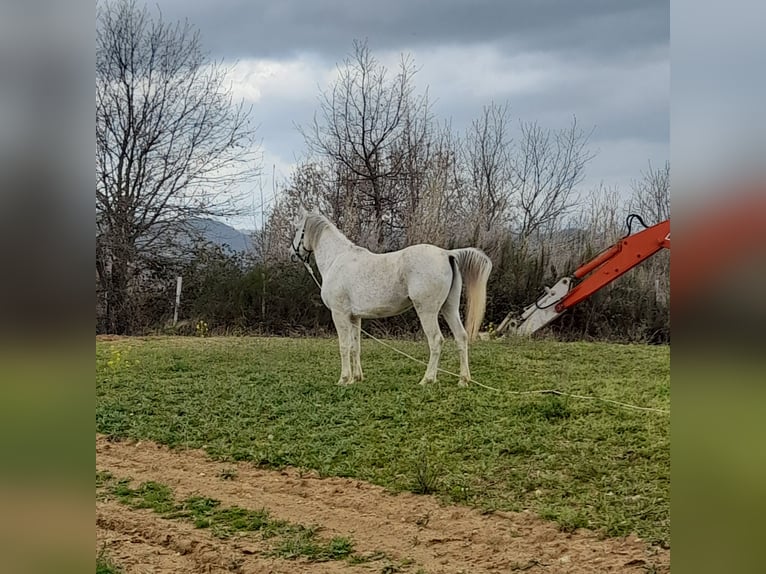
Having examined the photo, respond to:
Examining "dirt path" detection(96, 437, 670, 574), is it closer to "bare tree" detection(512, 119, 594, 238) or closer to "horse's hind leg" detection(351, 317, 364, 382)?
"horse's hind leg" detection(351, 317, 364, 382)

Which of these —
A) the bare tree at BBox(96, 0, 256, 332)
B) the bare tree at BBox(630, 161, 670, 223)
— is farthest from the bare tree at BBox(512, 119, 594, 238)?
the bare tree at BBox(96, 0, 256, 332)

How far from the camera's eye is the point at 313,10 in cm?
298

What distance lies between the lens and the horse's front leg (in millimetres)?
3018

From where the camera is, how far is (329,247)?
3.11 metres

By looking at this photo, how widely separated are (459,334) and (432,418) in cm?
37

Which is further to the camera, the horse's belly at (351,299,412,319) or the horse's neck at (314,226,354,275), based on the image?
the horse's neck at (314,226,354,275)

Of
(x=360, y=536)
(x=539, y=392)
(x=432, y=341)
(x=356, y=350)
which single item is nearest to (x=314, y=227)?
(x=356, y=350)

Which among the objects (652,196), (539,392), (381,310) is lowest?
(539,392)

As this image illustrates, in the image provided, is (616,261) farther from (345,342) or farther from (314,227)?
(314,227)

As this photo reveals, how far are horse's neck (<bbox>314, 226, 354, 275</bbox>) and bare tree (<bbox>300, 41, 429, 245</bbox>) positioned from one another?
17 cm

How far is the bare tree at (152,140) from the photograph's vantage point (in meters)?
3.29

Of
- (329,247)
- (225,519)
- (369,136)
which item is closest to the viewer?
(225,519)
